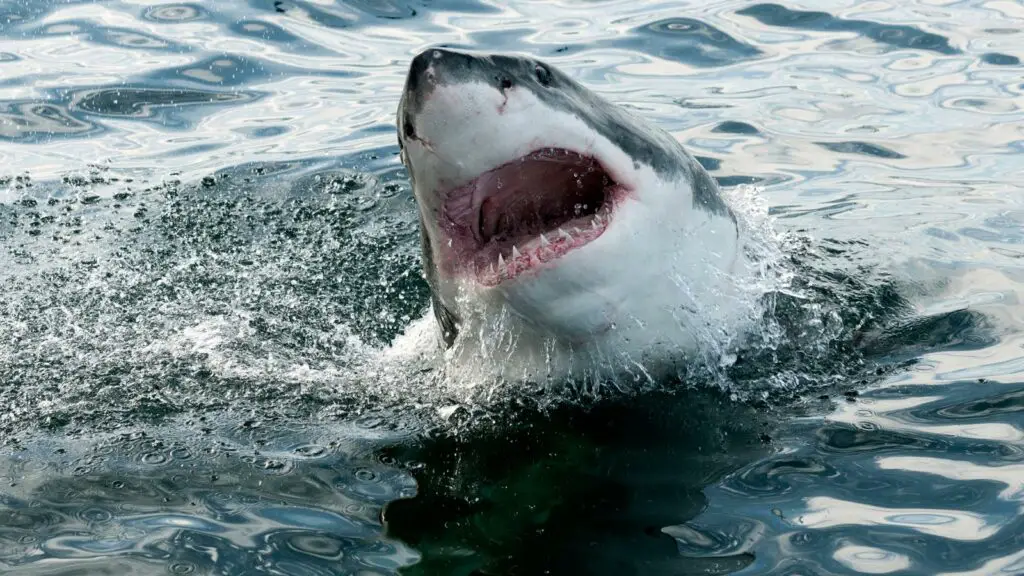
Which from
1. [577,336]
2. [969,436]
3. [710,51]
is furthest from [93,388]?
[710,51]

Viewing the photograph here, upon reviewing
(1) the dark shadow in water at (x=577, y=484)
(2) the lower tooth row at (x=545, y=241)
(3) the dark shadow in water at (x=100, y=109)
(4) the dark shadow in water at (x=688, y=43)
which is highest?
(4) the dark shadow in water at (x=688, y=43)

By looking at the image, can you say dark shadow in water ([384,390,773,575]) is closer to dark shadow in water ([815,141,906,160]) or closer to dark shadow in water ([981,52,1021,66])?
dark shadow in water ([815,141,906,160])

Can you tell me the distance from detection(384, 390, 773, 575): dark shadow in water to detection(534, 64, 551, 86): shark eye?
3.48 feet

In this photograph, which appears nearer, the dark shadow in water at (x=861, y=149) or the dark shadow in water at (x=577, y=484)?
the dark shadow in water at (x=577, y=484)

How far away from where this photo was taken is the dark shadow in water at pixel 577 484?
276cm

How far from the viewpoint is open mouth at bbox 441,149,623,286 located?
2982 millimetres

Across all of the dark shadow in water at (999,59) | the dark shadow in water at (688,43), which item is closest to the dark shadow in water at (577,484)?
the dark shadow in water at (688,43)

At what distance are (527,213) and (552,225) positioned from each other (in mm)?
83

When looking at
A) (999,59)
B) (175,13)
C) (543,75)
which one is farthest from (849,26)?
(543,75)

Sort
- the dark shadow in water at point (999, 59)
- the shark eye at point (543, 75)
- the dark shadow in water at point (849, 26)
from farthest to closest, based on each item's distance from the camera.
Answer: the dark shadow in water at point (849, 26) < the dark shadow in water at point (999, 59) < the shark eye at point (543, 75)

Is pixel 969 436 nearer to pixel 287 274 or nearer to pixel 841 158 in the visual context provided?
Result: pixel 287 274

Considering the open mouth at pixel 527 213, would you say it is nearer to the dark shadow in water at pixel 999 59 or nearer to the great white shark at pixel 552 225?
the great white shark at pixel 552 225

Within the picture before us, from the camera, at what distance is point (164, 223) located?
605 centimetres

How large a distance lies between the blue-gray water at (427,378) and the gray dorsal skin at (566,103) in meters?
0.69
